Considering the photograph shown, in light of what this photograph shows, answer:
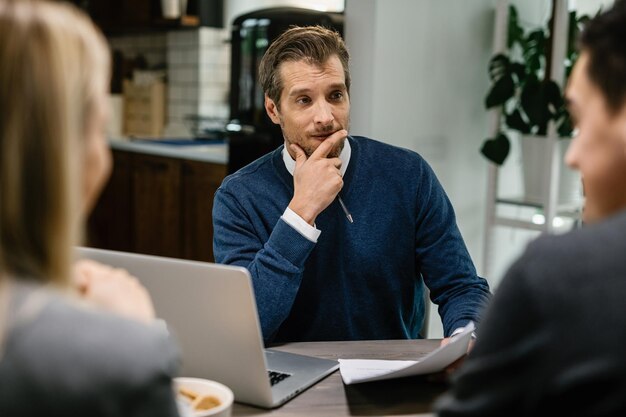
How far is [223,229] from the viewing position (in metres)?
1.64

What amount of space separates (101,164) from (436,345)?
34.7 inches

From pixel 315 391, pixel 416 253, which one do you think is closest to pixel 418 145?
pixel 416 253

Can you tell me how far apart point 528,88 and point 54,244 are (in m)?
2.51

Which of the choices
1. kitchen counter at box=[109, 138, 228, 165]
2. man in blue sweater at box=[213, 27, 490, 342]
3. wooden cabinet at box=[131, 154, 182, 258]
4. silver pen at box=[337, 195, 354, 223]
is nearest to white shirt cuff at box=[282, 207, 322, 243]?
man in blue sweater at box=[213, 27, 490, 342]

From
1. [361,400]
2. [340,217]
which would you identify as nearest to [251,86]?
[340,217]

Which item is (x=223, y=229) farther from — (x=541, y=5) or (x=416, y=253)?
(x=541, y=5)

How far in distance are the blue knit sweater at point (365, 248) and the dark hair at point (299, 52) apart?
0.66ft

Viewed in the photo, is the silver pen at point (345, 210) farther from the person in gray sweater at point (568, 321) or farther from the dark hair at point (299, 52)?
the person in gray sweater at point (568, 321)

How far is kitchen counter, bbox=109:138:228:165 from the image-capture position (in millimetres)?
3932

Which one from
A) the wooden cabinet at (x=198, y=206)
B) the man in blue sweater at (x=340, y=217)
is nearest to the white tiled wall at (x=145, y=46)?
the wooden cabinet at (x=198, y=206)

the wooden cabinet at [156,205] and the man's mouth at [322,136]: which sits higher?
the man's mouth at [322,136]

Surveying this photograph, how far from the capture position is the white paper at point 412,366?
1.12 m

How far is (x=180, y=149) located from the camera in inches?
164

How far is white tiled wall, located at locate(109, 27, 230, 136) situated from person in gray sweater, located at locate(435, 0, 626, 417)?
160 inches
